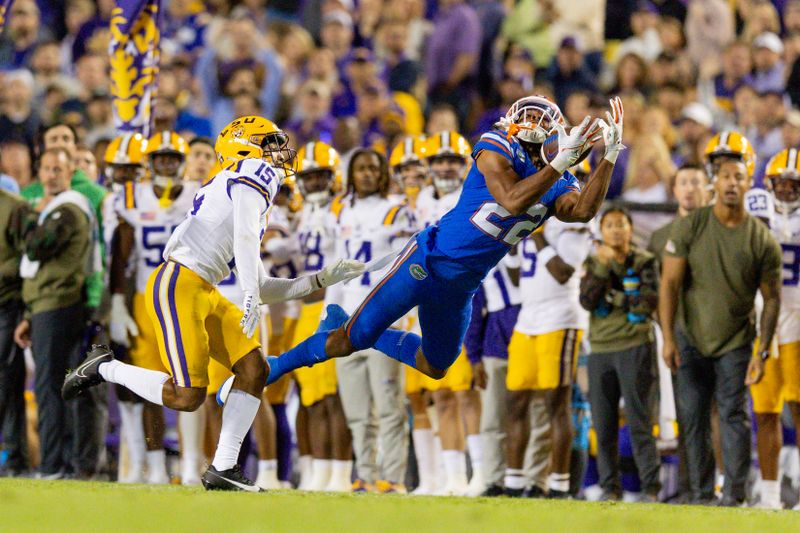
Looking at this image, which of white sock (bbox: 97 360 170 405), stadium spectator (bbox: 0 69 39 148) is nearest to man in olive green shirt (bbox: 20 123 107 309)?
white sock (bbox: 97 360 170 405)

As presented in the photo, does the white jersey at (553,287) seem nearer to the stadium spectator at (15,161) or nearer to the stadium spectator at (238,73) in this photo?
the stadium spectator at (15,161)

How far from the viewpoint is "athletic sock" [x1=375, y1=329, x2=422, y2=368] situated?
8.07 m

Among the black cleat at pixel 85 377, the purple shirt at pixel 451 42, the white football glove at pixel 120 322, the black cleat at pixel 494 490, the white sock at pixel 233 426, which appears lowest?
the black cleat at pixel 494 490

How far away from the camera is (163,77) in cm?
1431

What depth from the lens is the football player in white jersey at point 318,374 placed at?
10.1 meters

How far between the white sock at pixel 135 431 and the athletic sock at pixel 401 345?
2749 mm

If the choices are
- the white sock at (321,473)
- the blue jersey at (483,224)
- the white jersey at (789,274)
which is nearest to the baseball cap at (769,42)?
the white jersey at (789,274)

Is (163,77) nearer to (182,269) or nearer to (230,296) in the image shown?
(230,296)

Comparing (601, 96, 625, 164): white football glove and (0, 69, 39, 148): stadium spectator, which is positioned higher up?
(0, 69, 39, 148): stadium spectator

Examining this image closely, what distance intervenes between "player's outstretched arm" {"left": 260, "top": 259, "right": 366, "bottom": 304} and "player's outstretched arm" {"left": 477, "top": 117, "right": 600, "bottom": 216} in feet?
2.93

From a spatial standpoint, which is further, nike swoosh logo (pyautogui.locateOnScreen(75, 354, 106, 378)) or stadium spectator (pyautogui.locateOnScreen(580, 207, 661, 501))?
stadium spectator (pyautogui.locateOnScreen(580, 207, 661, 501))

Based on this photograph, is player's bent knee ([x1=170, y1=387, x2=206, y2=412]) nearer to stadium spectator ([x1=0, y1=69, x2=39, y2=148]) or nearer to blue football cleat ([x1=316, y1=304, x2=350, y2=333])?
blue football cleat ([x1=316, y1=304, x2=350, y2=333])

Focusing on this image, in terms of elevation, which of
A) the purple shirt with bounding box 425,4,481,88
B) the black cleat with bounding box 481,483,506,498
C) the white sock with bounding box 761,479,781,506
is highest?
the purple shirt with bounding box 425,4,481,88

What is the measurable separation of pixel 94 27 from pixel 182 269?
8.93 m
